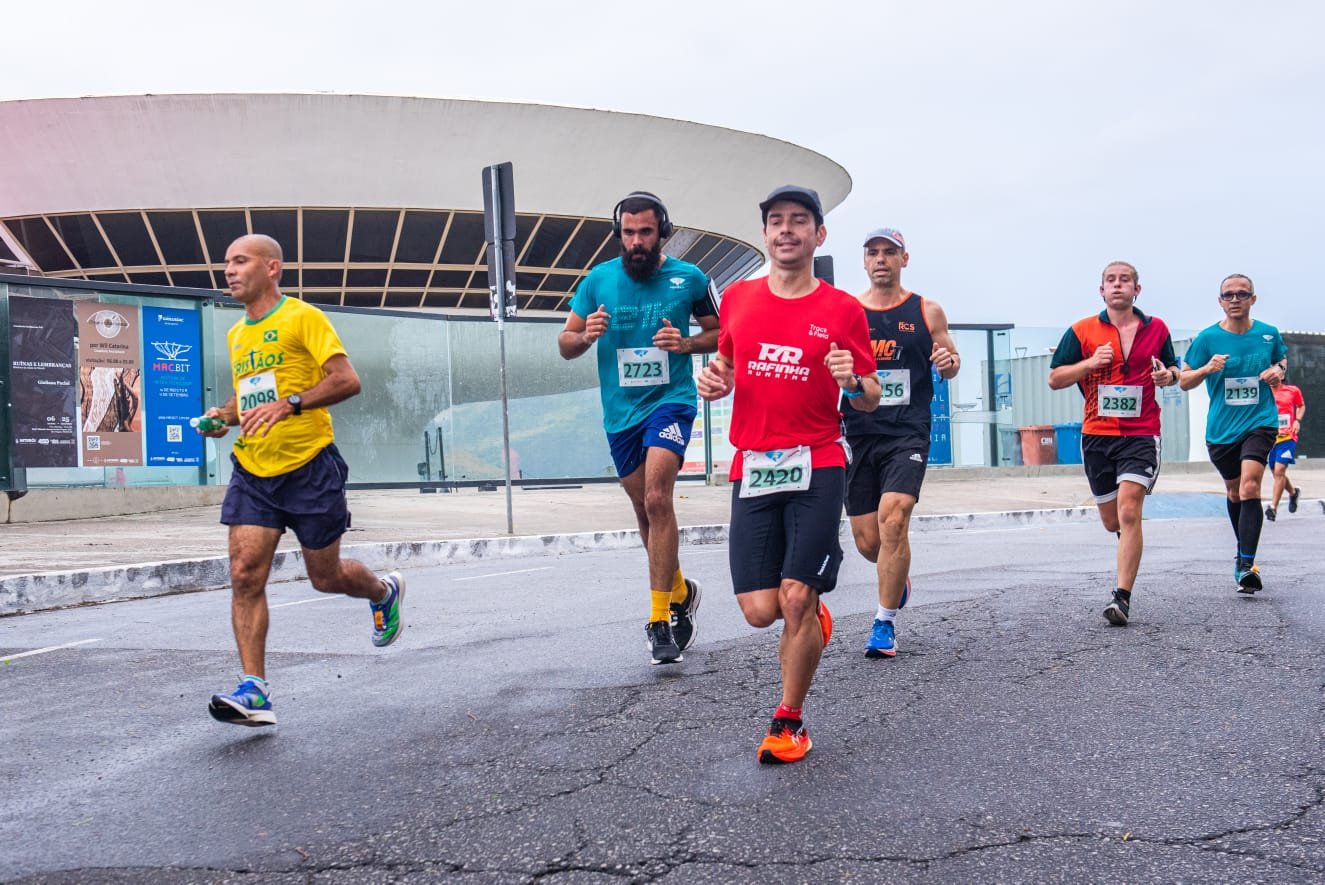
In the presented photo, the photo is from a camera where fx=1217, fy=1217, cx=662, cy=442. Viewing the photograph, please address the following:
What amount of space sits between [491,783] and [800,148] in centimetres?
3218

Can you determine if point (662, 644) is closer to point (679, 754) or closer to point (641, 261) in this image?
point (679, 754)

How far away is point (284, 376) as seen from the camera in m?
4.48

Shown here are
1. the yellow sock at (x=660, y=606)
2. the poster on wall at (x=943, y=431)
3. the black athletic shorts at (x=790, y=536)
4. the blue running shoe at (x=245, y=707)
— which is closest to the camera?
the black athletic shorts at (x=790, y=536)

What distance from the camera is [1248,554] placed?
7137mm

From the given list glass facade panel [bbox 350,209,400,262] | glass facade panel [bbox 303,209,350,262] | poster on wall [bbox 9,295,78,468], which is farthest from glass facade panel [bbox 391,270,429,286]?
poster on wall [bbox 9,295,78,468]

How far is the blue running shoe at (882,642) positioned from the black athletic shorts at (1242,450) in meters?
3.07

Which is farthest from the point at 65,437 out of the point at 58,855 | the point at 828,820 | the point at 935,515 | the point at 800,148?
the point at 800,148

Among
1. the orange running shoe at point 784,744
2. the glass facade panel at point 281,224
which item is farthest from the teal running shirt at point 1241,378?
the glass facade panel at point 281,224

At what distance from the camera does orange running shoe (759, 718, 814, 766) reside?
355 cm

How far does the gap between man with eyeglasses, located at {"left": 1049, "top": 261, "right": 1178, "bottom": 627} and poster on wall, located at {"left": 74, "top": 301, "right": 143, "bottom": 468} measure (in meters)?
10.6

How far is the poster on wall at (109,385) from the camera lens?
1323 cm

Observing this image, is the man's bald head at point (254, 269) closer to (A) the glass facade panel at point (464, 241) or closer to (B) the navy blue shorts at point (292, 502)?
(B) the navy blue shorts at point (292, 502)

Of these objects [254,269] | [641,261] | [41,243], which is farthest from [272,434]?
[41,243]

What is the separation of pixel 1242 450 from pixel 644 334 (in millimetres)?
4192
